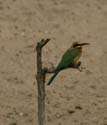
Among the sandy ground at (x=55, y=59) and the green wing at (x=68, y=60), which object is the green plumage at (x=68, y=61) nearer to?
the green wing at (x=68, y=60)

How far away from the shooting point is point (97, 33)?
8117 millimetres

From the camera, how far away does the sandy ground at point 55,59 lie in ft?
20.1

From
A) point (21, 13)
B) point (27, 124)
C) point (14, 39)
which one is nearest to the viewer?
point (27, 124)

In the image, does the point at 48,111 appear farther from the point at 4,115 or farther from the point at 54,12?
the point at 54,12

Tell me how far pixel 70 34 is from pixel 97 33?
364 mm

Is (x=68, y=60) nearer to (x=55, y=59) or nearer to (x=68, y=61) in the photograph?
(x=68, y=61)

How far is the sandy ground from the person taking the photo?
6.14 meters

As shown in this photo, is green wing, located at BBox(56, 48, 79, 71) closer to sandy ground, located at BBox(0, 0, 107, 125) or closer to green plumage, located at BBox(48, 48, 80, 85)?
green plumage, located at BBox(48, 48, 80, 85)

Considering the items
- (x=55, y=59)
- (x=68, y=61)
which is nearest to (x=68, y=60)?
(x=68, y=61)

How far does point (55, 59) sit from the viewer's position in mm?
7445

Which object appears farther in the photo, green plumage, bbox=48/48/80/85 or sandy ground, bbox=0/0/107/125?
sandy ground, bbox=0/0/107/125

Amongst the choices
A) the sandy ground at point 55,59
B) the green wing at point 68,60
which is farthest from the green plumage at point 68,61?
the sandy ground at point 55,59

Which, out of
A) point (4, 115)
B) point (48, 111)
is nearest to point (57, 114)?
point (48, 111)

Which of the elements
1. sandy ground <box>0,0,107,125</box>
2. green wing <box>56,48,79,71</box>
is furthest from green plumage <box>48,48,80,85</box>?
sandy ground <box>0,0,107,125</box>
